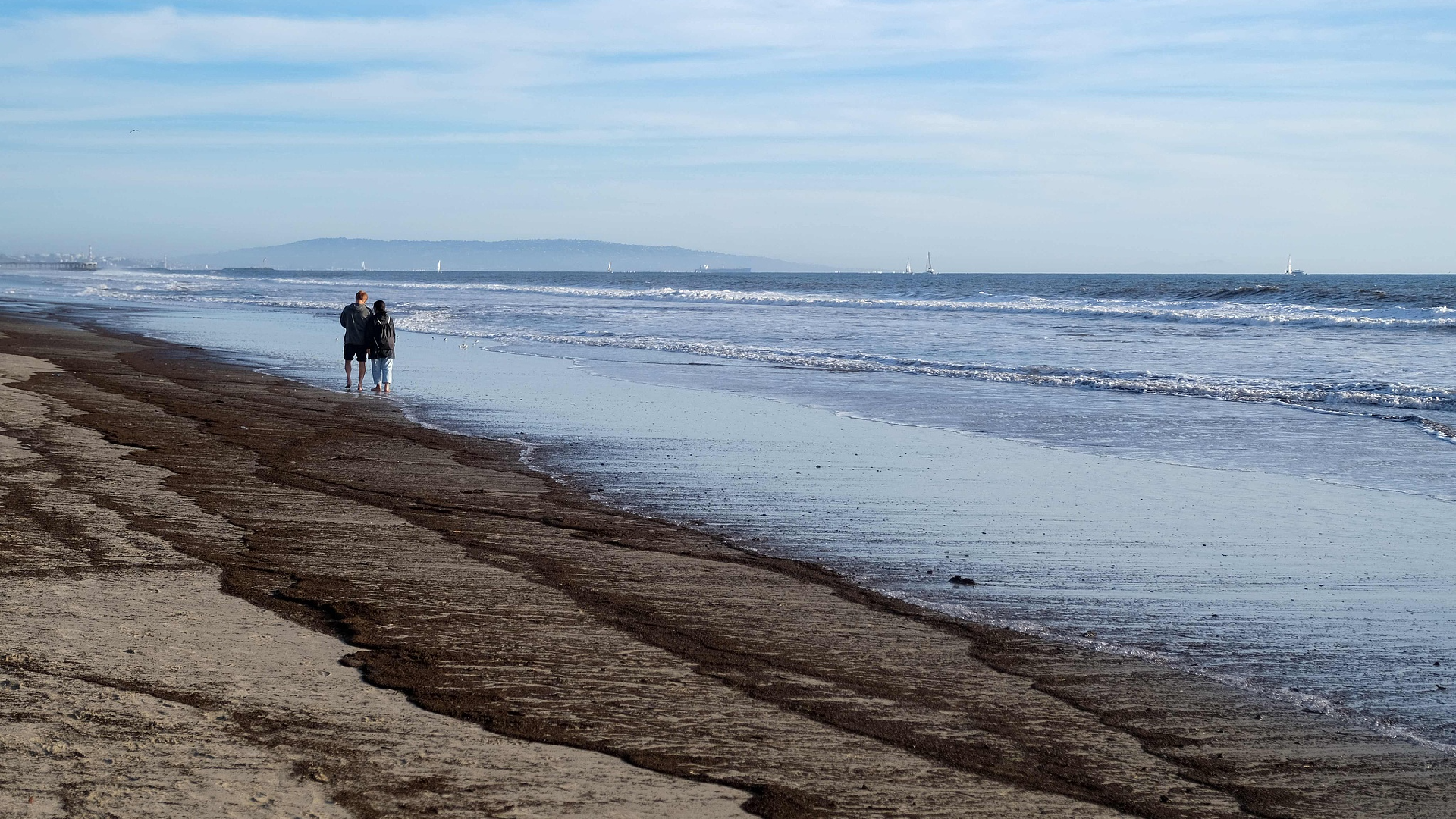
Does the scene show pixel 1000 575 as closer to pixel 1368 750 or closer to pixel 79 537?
pixel 1368 750

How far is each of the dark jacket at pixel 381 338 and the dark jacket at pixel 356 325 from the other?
124mm

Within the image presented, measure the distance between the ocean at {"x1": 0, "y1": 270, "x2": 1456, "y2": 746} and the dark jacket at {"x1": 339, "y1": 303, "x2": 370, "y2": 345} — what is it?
89cm

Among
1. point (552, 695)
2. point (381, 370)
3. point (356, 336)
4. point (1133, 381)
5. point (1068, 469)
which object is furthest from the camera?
point (1133, 381)

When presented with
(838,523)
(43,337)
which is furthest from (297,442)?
(43,337)

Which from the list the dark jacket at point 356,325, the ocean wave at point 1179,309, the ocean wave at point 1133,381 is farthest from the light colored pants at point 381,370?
the ocean wave at point 1179,309

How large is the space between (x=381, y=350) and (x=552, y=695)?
1210cm

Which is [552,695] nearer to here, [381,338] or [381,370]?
[381,370]

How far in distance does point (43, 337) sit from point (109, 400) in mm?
12128

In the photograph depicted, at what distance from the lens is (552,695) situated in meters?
3.97

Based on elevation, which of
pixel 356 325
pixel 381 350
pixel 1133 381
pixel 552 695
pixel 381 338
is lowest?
pixel 552 695

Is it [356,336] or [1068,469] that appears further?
[356,336]

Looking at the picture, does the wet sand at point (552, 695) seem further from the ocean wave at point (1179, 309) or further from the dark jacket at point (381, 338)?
the ocean wave at point (1179, 309)

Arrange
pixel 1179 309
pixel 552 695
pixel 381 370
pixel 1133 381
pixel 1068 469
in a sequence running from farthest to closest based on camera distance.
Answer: pixel 1179 309 < pixel 1133 381 < pixel 381 370 < pixel 1068 469 < pixel 552 695

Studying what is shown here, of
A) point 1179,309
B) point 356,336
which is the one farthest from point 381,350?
point 1179,309
